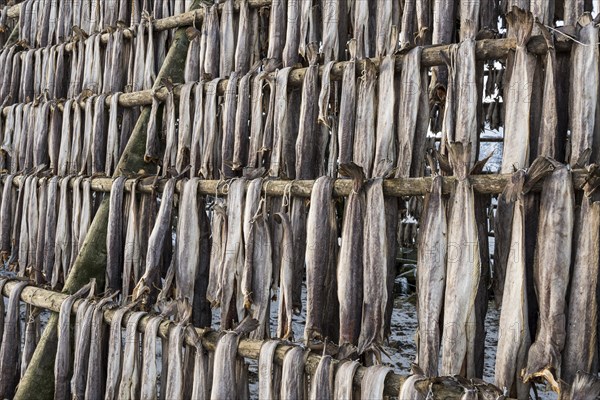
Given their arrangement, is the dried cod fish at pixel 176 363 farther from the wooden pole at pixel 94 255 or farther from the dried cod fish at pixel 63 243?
the dried cod fish at pixel 63 243

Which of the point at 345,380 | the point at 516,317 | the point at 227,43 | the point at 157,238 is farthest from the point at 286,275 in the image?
the point at 227,43

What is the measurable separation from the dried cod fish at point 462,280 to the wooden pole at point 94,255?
2.08 m

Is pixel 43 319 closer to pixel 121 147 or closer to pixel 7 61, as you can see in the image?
pixel 7 61

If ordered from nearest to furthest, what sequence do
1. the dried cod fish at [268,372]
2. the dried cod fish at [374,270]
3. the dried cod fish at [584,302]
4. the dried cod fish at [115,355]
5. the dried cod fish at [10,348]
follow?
the dried cod fish at [584,302]
the dried cod fish at [374,270]
the dried cod fish at [268,372]
the dried cod fish at [115,355]
the dried cod fish at [10,348]

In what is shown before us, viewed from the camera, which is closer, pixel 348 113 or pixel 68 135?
pixel 348 113

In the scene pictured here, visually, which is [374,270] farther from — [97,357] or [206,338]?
[97,357]

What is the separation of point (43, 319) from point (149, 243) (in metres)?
3.87

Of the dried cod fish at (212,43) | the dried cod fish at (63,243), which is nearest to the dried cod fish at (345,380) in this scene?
the dried cod fish at (212,43)

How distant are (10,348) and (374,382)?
252 centimetres

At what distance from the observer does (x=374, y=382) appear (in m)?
2.36

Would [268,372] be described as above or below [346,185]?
below

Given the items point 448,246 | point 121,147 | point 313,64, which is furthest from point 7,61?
point 448,246

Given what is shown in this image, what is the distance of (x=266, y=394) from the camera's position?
2.66m

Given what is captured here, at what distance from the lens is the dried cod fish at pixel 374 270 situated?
8.31 feet
